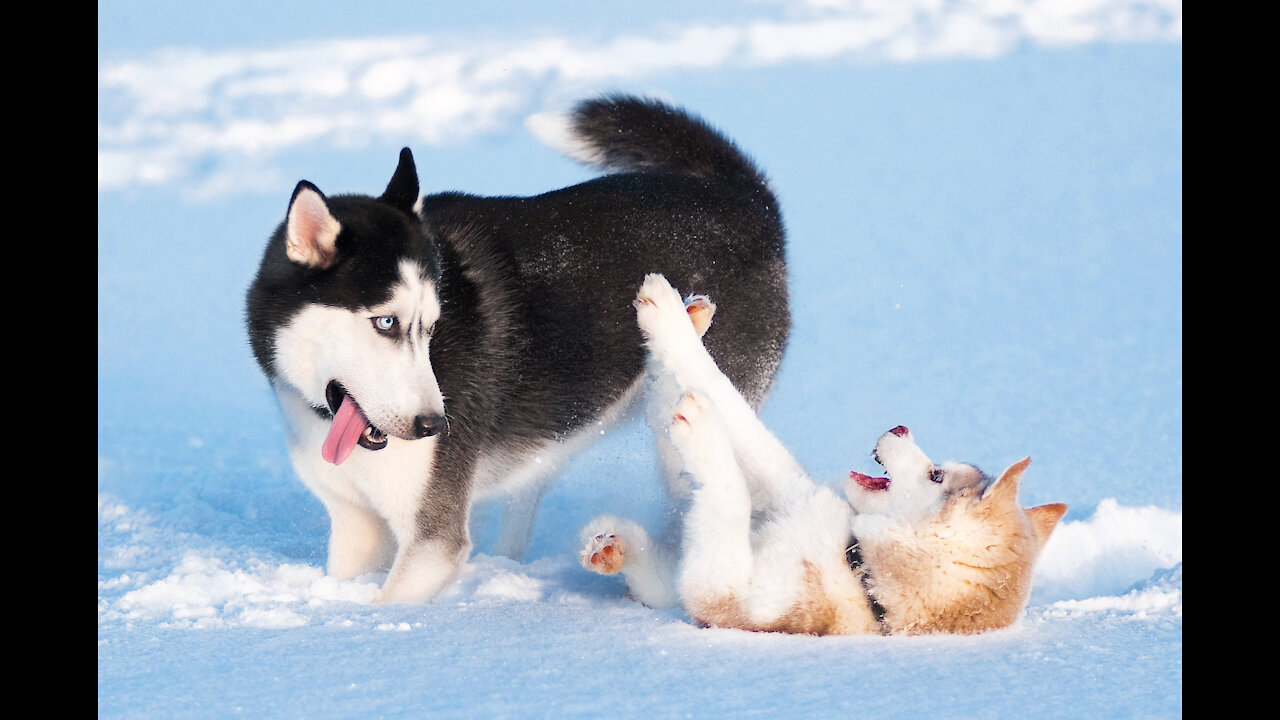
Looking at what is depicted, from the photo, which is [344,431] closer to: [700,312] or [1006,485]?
[700,312]

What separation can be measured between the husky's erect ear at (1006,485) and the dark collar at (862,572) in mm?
392

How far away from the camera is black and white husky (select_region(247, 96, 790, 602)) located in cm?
337

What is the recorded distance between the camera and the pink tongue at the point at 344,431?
11.4 feet

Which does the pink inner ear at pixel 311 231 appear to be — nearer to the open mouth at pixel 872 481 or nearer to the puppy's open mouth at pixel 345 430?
the puppy's open mouth at pixel 345 430

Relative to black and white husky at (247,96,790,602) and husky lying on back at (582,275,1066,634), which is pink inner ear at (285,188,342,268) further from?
husky lying on back at (582,275,1066,634)

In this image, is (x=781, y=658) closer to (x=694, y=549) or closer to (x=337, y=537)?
(x=694, y=549)

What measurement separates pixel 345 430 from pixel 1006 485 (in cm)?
204

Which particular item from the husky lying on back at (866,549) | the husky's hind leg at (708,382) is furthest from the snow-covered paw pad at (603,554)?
the husky's hind leg at (708,382)

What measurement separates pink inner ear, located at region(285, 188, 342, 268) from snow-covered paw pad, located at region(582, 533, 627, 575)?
3.99 ft

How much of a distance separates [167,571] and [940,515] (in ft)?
9.09

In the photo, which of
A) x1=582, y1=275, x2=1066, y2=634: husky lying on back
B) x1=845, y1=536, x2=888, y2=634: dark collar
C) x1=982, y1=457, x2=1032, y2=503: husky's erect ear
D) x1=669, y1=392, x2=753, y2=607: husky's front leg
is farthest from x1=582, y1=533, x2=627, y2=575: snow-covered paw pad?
x1=982, y1=457, x2=1032, y2=503: husky's erect ear

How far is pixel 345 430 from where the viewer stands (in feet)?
11.5

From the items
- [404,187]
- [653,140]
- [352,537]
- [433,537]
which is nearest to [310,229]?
[404,187]

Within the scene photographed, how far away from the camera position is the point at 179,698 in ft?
8.88
